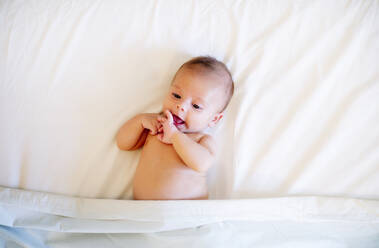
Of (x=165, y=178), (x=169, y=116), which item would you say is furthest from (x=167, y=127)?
(x=165, y=178)

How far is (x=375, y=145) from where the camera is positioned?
1057 mm

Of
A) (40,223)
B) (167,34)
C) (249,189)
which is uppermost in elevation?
(167,34)

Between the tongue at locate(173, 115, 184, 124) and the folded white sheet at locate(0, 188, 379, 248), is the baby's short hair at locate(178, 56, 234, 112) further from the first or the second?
the folded white sheet at locate(0, 188, 379, 248)

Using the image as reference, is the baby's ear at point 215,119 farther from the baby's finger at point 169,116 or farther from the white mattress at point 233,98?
the baby's finger at point 169,116

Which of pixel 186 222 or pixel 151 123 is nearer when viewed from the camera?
pixel 186 222

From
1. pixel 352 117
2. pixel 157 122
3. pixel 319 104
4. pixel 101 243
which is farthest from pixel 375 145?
pixel 101 243

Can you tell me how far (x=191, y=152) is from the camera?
39.3 inches

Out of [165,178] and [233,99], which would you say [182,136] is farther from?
[233,99]

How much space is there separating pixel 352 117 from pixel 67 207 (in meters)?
1.03

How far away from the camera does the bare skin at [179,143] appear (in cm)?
102

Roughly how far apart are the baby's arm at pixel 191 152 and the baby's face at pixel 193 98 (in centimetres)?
6

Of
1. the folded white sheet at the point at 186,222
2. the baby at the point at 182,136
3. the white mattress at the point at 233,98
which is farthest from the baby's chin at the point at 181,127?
the folded white sheet at the point at 186,222

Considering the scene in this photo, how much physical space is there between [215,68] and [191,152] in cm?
30

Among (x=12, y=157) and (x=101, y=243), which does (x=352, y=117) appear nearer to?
(x=101, y=243)
